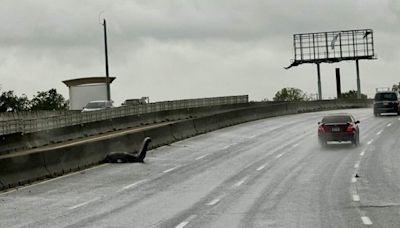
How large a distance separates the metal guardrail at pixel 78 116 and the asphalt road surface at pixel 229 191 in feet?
25.8

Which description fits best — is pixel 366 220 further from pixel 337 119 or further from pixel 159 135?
pixel 159 135

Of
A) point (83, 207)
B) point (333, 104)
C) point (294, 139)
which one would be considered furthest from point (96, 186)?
point (333, 104)

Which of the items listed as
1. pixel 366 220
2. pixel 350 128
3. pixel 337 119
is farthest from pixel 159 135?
pixel 366 220

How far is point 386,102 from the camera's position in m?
55.1

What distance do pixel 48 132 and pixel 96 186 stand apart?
1462 cm

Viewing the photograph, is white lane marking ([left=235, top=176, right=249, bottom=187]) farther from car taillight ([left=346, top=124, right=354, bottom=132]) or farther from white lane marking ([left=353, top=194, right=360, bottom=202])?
car taillight ([left=346, top=124, right=354, bottom=132])

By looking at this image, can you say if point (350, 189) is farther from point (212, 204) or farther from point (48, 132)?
point (48, 132)

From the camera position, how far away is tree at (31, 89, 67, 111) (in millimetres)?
151488

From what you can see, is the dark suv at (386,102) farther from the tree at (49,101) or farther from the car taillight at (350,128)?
the tree at (49,101)

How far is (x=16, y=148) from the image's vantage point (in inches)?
1230

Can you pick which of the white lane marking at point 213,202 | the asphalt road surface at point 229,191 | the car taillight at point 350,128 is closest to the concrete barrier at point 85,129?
the asphalt road surface at point 229,191

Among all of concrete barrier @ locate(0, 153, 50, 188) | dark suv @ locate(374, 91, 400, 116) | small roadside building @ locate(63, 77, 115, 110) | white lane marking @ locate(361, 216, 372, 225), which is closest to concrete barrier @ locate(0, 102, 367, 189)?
concrete barrier @ locate(0, 153, 50, 188)

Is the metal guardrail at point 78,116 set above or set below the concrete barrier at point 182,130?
above

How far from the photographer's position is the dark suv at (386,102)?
55.0m
